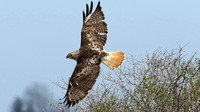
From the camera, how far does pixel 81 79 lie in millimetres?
8617

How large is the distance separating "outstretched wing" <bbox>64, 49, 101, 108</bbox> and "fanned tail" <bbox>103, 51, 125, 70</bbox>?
1.40 ft

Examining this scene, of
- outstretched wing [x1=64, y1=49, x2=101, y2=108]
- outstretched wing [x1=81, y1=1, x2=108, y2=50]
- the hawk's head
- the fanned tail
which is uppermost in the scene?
outstretched wing [x1=81, y1=1, x2=108, y2=50]

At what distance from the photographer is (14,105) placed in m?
37.6

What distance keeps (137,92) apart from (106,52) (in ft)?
6.95

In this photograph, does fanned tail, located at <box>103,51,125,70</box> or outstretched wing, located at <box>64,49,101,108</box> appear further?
fanned tail, located at <box>103,51,125,70</box>

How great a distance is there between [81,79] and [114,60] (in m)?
0.93

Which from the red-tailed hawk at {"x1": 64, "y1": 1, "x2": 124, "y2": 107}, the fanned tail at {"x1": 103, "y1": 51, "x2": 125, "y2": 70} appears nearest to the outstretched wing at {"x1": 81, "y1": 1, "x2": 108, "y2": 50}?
the red-tailed hawk at {"x1": 64, "y1": 1, "x2": 124, "y2": 107}

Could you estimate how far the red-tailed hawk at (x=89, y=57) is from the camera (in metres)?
8.61

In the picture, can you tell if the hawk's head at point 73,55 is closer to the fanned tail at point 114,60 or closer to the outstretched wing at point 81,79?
the outstretched wing at point 81,79

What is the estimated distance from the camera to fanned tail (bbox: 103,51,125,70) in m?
9.02

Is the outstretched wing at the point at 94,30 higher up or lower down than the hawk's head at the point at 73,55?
higher up

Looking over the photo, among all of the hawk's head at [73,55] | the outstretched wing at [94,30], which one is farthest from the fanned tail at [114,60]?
the hawk's head at [73,55]

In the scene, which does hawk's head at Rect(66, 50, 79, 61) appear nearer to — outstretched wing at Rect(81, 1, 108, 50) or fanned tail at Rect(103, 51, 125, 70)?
outstretched wing at Rect(81, 1, 108, 50)

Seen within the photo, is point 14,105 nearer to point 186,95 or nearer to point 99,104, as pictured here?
point 99,104
